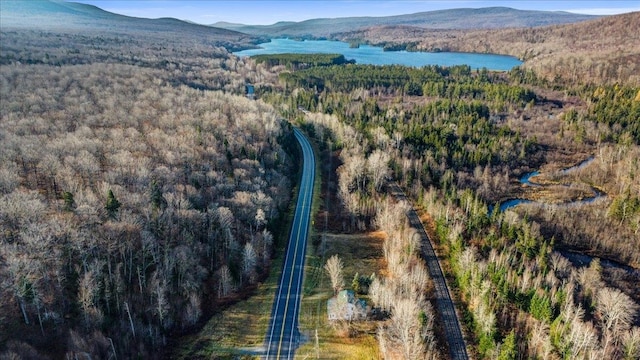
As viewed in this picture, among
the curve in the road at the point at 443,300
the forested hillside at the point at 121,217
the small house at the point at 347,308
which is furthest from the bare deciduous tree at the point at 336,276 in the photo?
the curve in the road at the point at 443,300

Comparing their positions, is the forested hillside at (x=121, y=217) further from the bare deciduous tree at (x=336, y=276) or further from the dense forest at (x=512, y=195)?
the dense forest at (x=512, y=195)

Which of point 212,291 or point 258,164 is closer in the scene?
point 212,291

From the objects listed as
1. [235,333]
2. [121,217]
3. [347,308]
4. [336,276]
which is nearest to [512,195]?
[336,276]

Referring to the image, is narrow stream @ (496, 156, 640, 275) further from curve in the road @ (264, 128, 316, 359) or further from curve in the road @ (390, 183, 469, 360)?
curve in the road @ (264, 128, 316, 359)

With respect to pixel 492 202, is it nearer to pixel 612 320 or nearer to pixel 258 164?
pixel 612 320

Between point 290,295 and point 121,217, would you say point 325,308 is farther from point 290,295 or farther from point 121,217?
point 121,217

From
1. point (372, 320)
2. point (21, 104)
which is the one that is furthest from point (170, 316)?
point (21, 104)

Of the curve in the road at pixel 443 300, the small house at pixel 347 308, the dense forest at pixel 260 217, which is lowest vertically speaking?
the curve in the road at pixel 443 300
